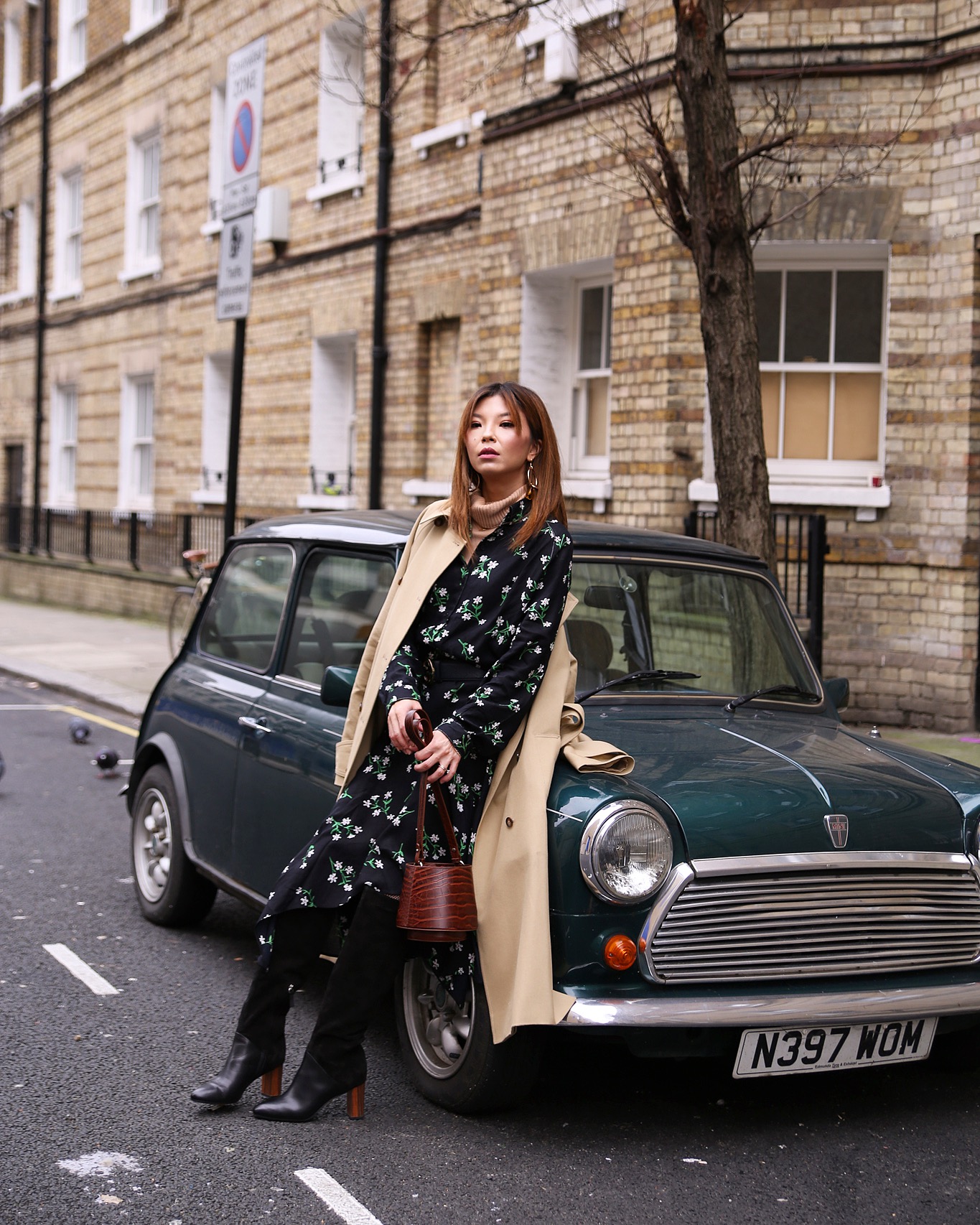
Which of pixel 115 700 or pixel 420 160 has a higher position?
pixel 420 160

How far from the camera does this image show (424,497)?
1468 centimetres

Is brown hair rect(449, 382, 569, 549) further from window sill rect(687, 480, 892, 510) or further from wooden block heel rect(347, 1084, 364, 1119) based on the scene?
window sill rect(687, 480, 892, 510)

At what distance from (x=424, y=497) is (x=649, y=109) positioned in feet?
25.5

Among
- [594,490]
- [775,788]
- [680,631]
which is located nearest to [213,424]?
[594,490]

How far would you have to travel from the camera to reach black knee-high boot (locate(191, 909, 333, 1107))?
3834mm

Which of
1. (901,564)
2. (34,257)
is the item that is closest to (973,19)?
(901,564)

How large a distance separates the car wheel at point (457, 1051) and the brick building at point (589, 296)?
20.8 feet

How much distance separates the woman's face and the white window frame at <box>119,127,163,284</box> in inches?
749

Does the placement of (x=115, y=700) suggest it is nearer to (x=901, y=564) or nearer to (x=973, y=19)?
(x=901, y=564)

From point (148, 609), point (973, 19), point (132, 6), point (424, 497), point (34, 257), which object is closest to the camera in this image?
point (973, 19)

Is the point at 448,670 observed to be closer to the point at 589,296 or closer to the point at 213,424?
the point at 589,296

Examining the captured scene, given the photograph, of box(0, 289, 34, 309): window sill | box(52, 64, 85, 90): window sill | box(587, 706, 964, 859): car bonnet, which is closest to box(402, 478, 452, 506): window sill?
box(587, 706, 964, 859): car bonnet

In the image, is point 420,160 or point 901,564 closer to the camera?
point 901,564

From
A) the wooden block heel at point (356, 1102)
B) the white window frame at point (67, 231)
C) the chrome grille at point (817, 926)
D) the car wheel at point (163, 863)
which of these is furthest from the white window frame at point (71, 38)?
the chrome grille at point (817, 926)
